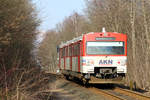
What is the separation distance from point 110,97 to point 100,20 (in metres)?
14.9

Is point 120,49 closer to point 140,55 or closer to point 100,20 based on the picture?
point 140,55

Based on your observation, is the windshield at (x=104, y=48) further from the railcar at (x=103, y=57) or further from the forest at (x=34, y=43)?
the forest at (x=34, y=43)

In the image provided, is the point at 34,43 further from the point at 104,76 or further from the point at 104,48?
the point at 104,76

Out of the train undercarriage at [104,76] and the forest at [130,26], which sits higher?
the forest at [130,26]

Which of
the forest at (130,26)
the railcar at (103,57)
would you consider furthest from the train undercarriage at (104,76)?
the forest at (130,26)

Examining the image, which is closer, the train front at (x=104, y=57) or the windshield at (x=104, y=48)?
the train front at (x=104, y=57)

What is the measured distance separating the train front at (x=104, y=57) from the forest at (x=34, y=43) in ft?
2.89

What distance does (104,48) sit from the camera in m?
16.0

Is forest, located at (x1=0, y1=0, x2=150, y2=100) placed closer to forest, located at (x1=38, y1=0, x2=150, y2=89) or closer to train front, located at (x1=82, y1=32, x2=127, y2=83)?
forest, located at (x1=38, y1=0, x2=150, y2=89)

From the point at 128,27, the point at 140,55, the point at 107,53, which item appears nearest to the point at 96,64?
the point at 107,53

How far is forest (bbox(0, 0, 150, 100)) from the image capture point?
10523mm

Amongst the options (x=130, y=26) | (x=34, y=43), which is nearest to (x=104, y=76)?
(x=34, y=43)

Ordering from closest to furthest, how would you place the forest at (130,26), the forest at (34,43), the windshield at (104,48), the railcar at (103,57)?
the forest at (34,43) < the railcar at (103,57) < the windshield at (104,48) < the forest at (130,26)

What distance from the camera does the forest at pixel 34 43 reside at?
1052cm
